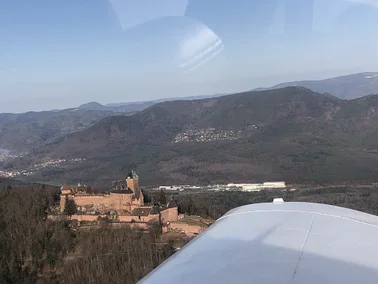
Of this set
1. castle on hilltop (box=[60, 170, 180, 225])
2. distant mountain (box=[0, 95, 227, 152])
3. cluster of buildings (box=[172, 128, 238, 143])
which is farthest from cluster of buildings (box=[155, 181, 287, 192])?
distant mountain (box=[0, 95, 227, 152])

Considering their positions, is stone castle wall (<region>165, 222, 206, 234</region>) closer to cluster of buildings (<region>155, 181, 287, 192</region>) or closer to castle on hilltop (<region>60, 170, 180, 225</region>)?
castle on hilltop (<region>60, 170, 180, 225</region>)

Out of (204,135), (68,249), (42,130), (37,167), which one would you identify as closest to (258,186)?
(68,249)

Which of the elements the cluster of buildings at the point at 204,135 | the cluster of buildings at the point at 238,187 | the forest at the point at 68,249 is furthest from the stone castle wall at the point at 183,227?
the cluster of buildings at the point at 204,135

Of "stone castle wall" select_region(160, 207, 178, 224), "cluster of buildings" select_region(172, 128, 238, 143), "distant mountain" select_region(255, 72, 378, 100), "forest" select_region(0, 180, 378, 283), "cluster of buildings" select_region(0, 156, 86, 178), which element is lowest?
"cluster of buildings" select_region(0, 156, 86, 178)

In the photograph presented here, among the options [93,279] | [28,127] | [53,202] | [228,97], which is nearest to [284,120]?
[228,97]

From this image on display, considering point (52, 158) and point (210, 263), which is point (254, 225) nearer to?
point (210, 263)

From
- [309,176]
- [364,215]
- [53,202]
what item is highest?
[364,215]
